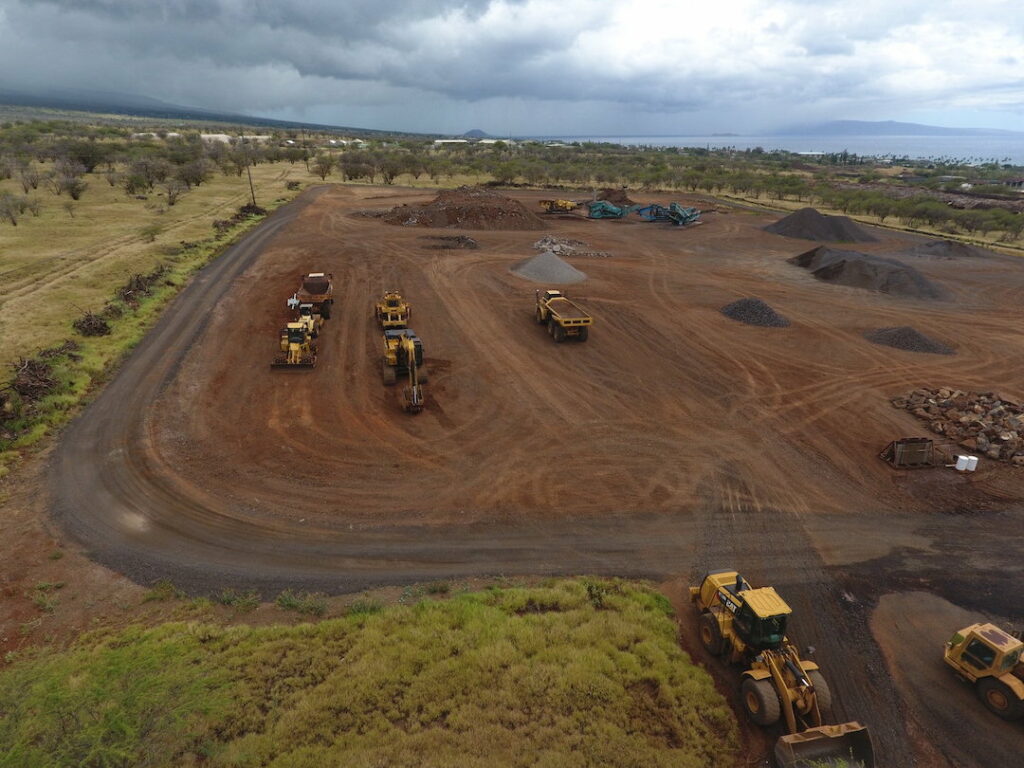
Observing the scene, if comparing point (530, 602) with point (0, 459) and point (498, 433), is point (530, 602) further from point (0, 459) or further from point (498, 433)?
point (0, 459)

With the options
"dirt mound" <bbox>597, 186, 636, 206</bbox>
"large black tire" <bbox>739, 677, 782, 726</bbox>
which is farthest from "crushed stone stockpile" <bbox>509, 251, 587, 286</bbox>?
"dirt mound" <bbox>597, 186, 636, 206</bbox>

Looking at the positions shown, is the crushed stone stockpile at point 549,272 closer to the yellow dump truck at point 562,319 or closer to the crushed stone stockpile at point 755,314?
the yellow dump truck at point 562,319

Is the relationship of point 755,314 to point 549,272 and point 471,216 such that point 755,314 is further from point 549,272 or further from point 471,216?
point 471,216

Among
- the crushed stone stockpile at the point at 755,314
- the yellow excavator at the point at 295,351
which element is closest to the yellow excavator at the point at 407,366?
the yellow excavator at the point at 295,351

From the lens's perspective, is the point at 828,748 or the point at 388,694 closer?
the point at 828,748

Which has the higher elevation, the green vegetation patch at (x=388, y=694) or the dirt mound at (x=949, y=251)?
the dirt mound at (x=949, y=251)

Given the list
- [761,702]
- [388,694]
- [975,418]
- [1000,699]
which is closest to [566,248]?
[975,418]
